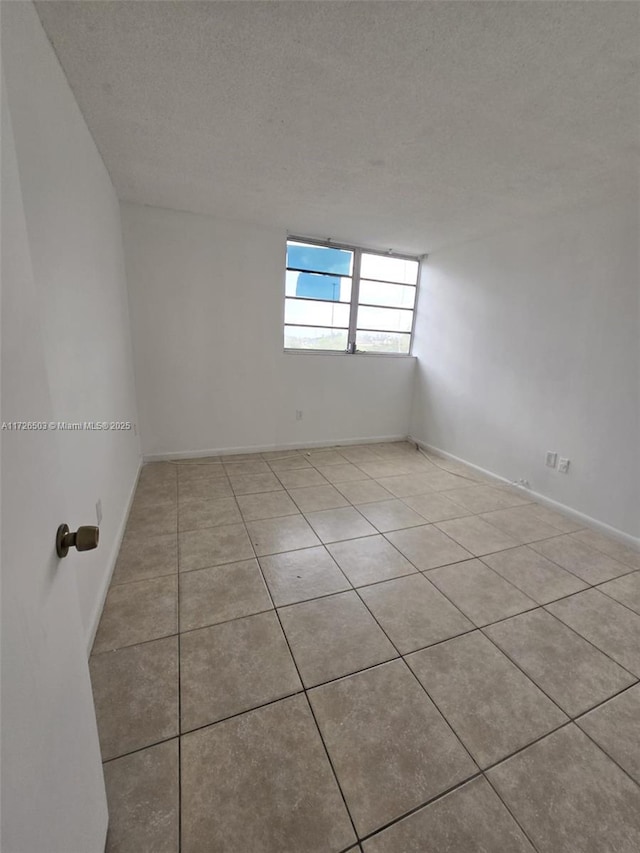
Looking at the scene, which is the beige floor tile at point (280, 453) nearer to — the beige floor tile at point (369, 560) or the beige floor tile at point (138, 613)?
the beige floor tile at point (369, 560)

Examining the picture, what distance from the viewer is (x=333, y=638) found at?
1562mm

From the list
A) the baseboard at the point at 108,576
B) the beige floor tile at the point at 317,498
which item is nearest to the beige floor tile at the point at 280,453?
the beige floor tile at the point at 317,498

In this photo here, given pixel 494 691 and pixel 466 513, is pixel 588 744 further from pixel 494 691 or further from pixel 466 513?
pixel 466 513

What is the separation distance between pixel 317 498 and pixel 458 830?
206cm

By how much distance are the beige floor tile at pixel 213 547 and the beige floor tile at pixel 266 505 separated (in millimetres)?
192

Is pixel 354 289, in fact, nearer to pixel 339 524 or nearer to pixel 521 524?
pixel 339 524

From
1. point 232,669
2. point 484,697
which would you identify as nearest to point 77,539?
point 232,669

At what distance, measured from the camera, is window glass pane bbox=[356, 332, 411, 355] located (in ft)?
14.0

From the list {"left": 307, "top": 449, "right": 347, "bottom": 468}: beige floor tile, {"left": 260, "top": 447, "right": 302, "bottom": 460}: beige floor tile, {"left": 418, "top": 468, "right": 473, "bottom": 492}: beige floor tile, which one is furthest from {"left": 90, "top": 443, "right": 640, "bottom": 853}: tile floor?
{"left": 260, "top": 447, "right": 302, "bottom": 460}: beige floor tile

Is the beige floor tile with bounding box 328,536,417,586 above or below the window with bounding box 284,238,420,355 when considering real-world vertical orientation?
below

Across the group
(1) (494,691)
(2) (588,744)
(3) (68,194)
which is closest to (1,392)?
(3) (68,194)

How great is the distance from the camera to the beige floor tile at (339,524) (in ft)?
7.81

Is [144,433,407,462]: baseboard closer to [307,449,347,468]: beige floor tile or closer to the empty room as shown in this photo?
the empty room

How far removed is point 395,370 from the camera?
441 centimetres
